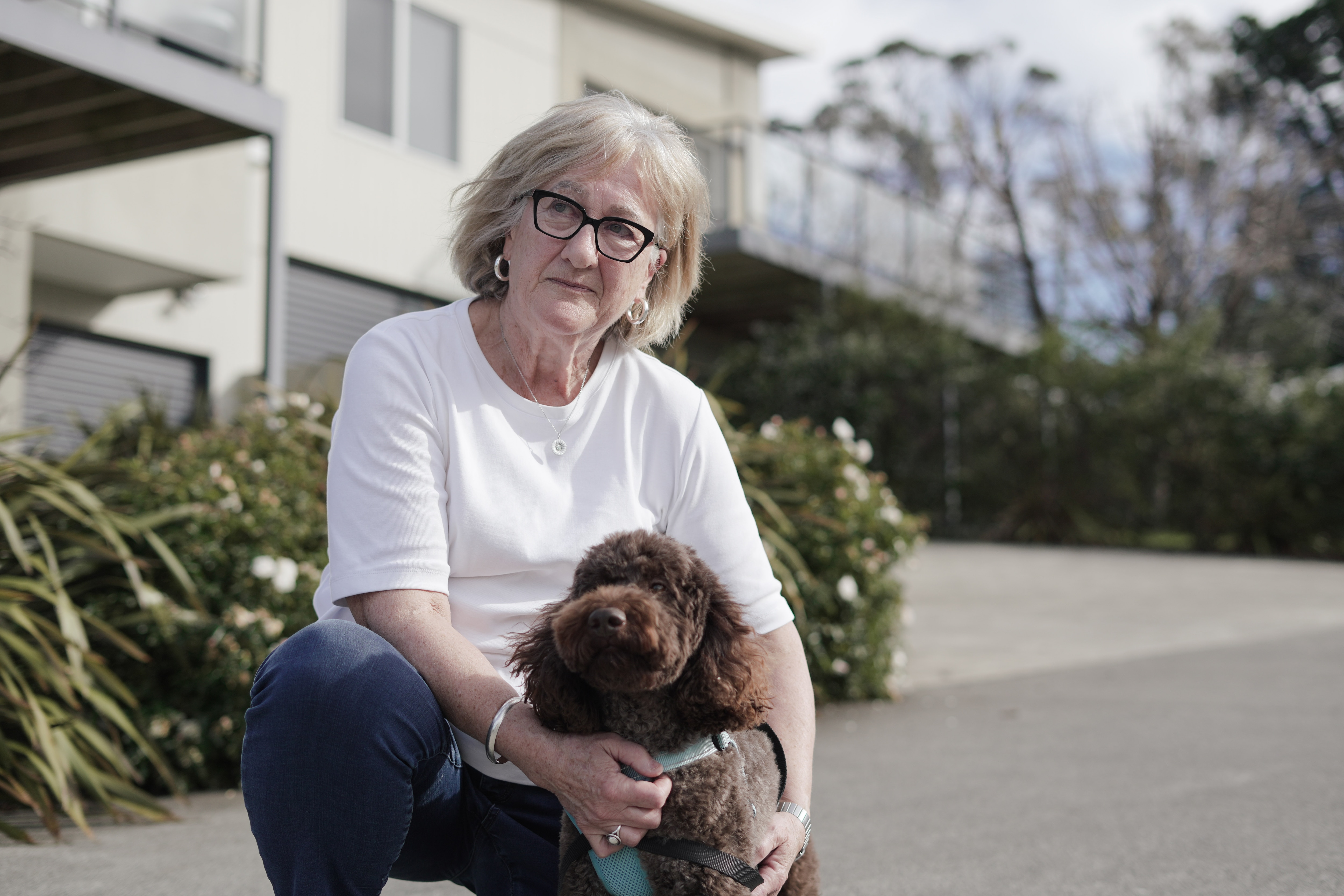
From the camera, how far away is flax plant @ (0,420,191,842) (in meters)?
3.32

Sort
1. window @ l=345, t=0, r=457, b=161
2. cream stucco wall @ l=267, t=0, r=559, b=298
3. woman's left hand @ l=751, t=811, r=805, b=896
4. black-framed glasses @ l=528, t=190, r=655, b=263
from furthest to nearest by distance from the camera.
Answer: window @ l=345, t=0, r=457, b=161, cream stucco wall @ l=267, t=0, r=559, b=298, black-framed glasses @ l=528, t=190, r=655, b=263, woman's left hand @ l=751, t=811, r=805, b=896

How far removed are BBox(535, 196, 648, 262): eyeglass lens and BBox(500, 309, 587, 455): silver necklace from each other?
22cm

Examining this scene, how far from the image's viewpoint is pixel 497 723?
170cm

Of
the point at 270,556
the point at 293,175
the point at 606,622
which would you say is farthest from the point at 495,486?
the point at 293,175

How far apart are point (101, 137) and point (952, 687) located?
661 centimetres

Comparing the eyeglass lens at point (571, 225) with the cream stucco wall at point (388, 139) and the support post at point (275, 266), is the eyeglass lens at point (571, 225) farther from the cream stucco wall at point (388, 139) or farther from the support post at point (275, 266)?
the cream stucco wall at point (388, 139)

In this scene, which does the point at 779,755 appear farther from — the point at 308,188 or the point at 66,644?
the point at 308,188

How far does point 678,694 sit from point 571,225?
93 centimetres

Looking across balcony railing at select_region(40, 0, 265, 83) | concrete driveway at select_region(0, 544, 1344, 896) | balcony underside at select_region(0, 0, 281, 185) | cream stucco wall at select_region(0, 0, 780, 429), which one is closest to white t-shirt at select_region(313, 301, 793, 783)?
concrete driveway at select_region(0, 544, 1344, 896)

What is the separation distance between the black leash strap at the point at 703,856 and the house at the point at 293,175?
158 centimetres

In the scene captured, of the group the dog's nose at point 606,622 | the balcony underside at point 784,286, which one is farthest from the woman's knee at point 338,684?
the balcony underside at point 784,286

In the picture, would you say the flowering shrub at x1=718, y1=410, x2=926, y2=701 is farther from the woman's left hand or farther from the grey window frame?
the grey window frame

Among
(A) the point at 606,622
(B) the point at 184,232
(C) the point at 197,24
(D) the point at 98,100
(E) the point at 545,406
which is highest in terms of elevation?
(C) the point at 197,24

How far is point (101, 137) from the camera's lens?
730 centimetres
